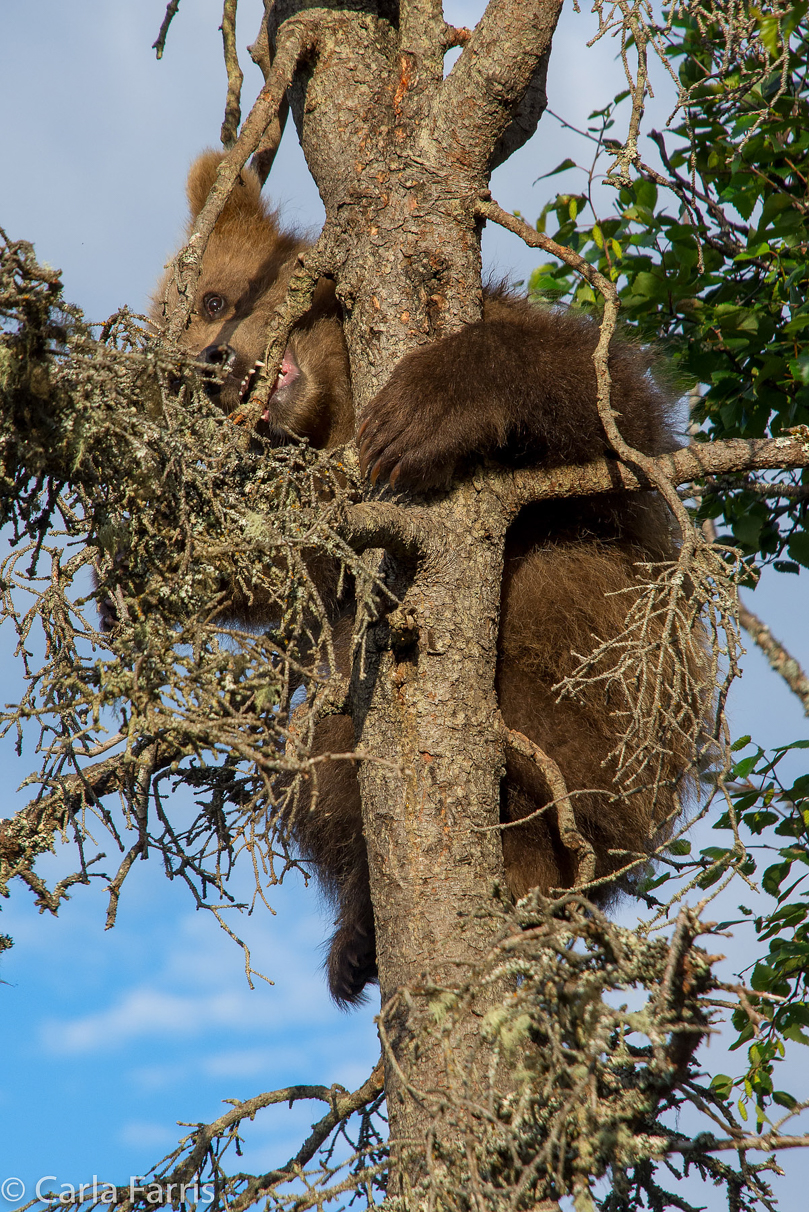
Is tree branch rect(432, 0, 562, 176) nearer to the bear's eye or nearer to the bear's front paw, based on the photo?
the bear's front paw

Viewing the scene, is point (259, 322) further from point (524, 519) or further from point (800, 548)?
point (800, 548)

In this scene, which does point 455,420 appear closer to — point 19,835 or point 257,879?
point 257,879

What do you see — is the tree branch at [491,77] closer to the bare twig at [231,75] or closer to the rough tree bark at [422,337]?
the rough tree bark at [422,337]

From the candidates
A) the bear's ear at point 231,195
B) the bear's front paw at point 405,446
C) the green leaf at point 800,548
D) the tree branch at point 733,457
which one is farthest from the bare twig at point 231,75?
the green leaf at point 800,548

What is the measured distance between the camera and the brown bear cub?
8.18 ft

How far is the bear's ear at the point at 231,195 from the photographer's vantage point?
172 inches

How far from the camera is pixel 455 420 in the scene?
2.44m

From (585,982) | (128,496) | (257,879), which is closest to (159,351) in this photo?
(128,496)

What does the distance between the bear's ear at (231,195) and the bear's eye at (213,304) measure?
1.55 feet

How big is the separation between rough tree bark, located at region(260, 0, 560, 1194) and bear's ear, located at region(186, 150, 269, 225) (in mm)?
1255

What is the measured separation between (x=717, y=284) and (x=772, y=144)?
0.48 metres

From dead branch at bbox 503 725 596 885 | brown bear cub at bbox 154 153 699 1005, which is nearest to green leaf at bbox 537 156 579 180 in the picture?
brown bear cub at bbox 154 153 699 1005

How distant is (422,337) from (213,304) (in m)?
1.80

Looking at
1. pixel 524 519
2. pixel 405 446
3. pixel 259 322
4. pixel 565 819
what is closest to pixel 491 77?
pixel 405 446
